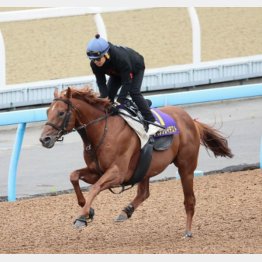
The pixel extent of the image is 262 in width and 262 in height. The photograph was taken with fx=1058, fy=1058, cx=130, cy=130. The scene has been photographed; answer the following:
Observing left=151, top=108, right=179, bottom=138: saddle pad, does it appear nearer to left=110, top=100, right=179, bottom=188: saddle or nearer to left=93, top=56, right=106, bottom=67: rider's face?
left=110, top=100, right=179, bottom=188: saddle

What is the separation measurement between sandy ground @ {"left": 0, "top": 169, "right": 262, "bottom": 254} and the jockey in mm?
1186

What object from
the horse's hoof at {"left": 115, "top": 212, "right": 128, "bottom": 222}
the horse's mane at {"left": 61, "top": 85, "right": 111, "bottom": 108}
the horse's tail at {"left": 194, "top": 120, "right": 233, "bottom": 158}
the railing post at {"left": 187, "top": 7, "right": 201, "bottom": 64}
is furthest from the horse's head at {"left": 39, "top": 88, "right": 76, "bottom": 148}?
the railing post at {"left": 187, "top": 7, "right": 201, "bottom": 64}

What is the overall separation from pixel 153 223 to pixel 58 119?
6.84 feet

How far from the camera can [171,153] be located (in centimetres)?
1100

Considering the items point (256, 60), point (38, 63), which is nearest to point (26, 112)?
point (256, 60)

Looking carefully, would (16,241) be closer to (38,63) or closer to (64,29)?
(38,63)

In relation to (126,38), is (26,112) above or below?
above

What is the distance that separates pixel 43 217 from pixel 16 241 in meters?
1.22

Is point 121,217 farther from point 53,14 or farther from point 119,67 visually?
point 53,14

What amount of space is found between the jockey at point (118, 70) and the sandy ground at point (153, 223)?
119cm

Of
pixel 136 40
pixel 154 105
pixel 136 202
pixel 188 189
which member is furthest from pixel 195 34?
pixel 136 202

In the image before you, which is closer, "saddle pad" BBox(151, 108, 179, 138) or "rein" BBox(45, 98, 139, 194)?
"rein" BBox(45, 98, 139, 194)

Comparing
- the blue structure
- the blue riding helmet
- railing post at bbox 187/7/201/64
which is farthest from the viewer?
railing post at bbox 187/7/201/64

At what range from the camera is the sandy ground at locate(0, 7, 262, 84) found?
23359mm
